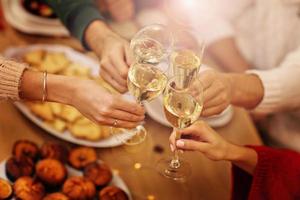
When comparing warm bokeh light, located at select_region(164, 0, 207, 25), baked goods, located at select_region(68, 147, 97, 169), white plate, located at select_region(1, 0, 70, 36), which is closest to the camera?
baked goods, located at select_region(68, 147, 97, 169)

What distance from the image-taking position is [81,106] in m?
1.26

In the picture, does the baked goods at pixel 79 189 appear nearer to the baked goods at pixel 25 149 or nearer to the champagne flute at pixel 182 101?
the baked goods at pixel 25 149

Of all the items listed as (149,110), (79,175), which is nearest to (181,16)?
(149,110)

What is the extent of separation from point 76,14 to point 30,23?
0.23 meters

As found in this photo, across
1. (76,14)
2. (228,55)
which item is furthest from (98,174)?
(228,55)

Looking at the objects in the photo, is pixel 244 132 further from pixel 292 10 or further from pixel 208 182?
pixel 292 10

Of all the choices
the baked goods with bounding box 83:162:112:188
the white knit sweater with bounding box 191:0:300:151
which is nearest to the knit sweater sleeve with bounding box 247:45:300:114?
the white knit sweater with bounding box 191:0:300:151

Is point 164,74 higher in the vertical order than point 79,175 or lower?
higher

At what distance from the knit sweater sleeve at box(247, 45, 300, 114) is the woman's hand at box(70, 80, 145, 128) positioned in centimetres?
53

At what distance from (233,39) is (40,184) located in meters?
1.12

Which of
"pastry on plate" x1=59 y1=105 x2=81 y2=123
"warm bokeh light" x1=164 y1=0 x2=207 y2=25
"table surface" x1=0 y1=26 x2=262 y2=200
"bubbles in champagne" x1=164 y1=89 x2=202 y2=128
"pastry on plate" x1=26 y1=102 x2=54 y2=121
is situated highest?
"bubbles in champagne" x1=164 y1=89 x2=202 y2=128

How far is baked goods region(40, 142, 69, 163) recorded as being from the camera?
4.51 ft

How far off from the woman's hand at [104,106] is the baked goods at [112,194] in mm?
191

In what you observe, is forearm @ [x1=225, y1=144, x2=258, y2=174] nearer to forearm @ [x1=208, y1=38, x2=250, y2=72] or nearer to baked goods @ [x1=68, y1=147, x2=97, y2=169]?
baked goods @ [x1=68, y1=147, x2=97, y2=169]
